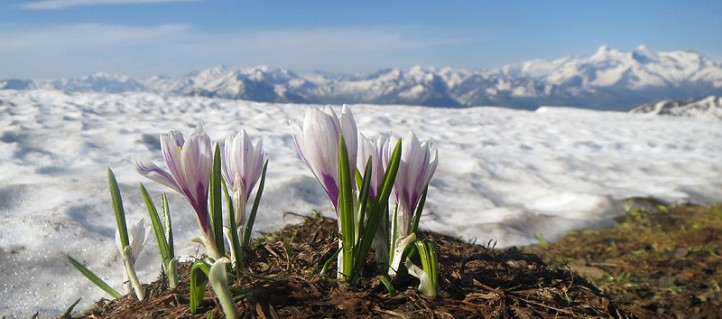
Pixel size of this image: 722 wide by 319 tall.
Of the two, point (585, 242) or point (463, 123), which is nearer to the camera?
point (585, 242)

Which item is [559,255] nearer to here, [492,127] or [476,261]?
[476,261]

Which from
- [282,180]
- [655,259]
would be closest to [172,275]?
[282,180]

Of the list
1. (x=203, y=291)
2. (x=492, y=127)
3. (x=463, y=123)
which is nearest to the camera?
(x=203, y=291)

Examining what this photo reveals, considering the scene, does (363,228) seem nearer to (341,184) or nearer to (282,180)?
(341,184)

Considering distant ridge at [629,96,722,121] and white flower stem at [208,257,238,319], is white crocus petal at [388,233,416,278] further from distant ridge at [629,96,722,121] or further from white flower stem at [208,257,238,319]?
distant ridge at [629,96,722,121]

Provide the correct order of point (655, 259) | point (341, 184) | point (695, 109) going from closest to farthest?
point (341, 184)
point (655, 259)
point (695, 109)

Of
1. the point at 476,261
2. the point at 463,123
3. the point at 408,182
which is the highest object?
the point at 408,182

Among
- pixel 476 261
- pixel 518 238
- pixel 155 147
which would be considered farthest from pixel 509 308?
pixel 155 147
